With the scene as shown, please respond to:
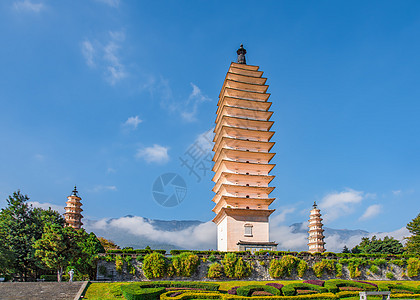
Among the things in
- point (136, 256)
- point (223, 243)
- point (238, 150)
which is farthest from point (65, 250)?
point (238, 150)

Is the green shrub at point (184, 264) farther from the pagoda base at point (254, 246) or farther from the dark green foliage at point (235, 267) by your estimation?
the pagoda base at point (254, 246)

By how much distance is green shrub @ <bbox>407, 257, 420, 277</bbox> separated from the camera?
112ft

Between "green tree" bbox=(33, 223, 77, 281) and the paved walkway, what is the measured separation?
536cm

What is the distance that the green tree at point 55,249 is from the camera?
29.6 metres

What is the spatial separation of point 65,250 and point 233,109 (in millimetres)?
27241

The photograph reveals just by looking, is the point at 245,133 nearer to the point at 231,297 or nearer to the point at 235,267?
the point at 235,267

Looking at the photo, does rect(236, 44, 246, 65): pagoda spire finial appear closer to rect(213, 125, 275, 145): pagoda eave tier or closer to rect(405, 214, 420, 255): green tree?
rect(213, 125, 275, 145): pagoda eave tier

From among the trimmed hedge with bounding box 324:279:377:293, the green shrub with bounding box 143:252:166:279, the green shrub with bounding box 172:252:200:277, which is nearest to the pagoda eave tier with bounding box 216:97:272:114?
the green shrub with bounding box 172:252:200:277

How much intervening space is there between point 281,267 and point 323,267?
4.32 m

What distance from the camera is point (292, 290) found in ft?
75.8

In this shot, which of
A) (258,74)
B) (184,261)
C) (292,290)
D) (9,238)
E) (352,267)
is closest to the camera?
(292,290)

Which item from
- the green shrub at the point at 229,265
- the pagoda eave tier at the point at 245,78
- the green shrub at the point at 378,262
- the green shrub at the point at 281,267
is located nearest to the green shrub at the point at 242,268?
the green shrub at the point at 229,265

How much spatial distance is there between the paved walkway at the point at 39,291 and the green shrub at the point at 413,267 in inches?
1233

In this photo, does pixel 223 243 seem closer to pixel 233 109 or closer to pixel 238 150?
pixel 238 150
